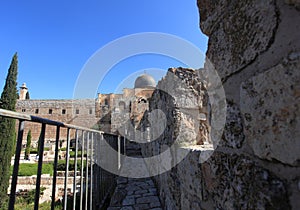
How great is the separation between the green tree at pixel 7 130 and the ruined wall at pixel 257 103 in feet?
9.75

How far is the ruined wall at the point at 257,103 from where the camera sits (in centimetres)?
52

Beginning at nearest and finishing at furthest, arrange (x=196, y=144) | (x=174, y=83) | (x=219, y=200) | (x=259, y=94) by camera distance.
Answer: (x=259, y=94) → (x=219, y=200) → (x=196, y=144) → (x=174, y=83)

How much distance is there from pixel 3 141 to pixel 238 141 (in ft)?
36.9

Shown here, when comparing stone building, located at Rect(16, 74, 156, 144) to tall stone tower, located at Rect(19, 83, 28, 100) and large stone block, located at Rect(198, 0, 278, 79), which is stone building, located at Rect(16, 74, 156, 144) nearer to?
tall stone tower, located at Rect(19, 83, 28, 100)

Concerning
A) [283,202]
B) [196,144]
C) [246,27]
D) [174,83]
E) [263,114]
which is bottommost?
[283,202]

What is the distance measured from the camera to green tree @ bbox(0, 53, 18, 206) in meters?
6.93

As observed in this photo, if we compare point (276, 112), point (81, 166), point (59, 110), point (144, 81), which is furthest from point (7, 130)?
point (144, 81)

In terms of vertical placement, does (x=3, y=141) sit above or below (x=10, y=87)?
below

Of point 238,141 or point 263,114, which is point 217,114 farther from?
point 263,114

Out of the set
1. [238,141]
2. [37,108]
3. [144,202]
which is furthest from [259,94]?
[37,108]

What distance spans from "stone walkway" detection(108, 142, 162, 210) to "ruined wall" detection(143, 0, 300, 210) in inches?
80.9

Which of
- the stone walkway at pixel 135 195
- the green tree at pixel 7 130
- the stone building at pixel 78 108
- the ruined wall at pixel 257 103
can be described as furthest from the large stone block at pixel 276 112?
the stone building at pixel 78 108

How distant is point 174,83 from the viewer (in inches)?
72.4

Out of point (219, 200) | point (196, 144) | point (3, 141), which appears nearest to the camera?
point (219, 200)
